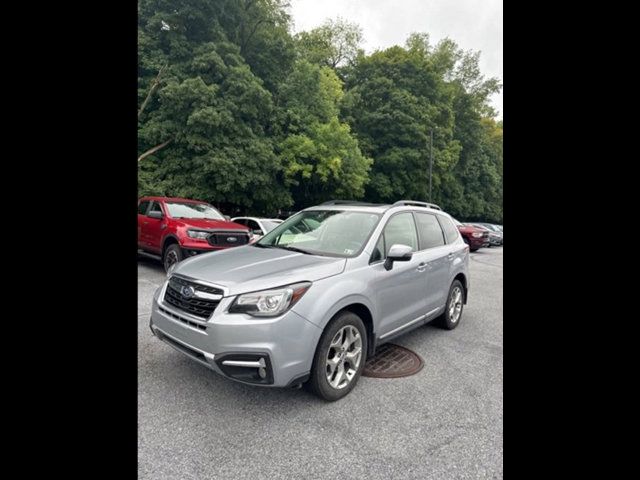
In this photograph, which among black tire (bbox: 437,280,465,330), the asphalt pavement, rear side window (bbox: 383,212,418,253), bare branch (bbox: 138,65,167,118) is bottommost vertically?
the asphalt pavement

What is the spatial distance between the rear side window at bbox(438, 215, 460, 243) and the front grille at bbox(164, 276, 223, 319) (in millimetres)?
3316

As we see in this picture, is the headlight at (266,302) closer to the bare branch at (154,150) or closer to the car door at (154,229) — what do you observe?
the car door at (154,229)

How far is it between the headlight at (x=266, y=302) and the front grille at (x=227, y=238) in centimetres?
505

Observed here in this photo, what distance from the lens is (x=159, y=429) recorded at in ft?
8.38

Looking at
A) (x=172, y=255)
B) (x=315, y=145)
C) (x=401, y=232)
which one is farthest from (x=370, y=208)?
(x=315, y=145)

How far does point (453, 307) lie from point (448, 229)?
109 centimetres

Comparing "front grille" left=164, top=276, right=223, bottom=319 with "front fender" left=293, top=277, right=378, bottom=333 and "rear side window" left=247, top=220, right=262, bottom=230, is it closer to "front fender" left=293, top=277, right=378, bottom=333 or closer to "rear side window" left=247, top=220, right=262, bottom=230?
"front fender" left=293, top=277, right=378, bottom=333

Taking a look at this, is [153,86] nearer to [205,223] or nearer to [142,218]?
[142,218]

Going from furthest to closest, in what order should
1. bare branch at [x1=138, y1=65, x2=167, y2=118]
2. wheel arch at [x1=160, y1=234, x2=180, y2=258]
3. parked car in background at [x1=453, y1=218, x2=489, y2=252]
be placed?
parked car in background at [x1=453, y1=218, x2=489, y2=252] → bare branch at [x1=138, y1=65, x2=167, y2=118] → wheel arch at [x1=160, y1=234, x2=180, y2=258]

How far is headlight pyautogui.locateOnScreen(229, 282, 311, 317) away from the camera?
267cm

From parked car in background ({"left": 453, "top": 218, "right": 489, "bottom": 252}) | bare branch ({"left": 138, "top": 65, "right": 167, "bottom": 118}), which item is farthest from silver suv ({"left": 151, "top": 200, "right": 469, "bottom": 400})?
bare branch ({"left": 138, "top": 65, "right": 167, "bottom": 118})

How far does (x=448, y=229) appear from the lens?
199 inches
